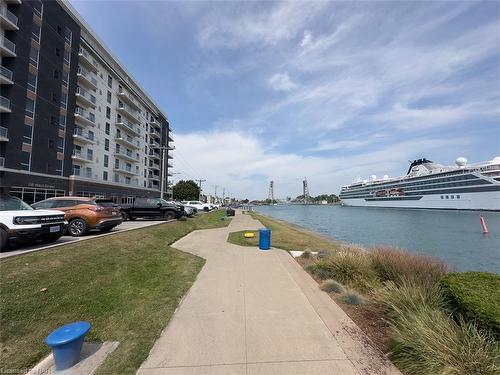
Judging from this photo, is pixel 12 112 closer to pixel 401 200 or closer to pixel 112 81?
pixel 112 81

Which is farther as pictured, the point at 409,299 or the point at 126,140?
the point at 126,140

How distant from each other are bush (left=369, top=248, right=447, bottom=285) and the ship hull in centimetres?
7359

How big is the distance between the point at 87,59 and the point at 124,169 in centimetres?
1971

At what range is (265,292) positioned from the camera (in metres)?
6.42

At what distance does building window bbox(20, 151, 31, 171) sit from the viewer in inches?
1242

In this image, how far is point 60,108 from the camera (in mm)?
37938

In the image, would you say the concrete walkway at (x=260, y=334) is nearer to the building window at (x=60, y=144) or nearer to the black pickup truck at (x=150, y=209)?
the black pickup truck at (x=150, y=209)

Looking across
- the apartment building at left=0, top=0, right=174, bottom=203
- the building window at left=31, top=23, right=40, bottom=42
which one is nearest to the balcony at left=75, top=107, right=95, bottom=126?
the apartment building at left=0, top=0, right=174, bottom=203

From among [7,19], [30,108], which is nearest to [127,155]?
[30,108]

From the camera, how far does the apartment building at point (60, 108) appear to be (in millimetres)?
30406

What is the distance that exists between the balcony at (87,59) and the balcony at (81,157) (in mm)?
13143

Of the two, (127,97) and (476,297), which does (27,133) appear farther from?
(476,297)

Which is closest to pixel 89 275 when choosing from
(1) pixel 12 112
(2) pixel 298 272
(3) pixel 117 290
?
(3) pixel 117 290

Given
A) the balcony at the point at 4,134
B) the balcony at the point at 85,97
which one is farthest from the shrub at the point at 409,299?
the balcony at the point at 85,97
